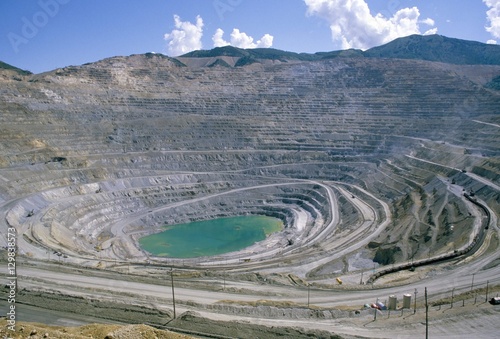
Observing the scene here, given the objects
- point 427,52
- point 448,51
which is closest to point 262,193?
point 427,52

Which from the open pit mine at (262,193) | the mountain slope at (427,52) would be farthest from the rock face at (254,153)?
the mountain slope at (427,52)

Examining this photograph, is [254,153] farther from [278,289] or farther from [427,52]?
[427,52]

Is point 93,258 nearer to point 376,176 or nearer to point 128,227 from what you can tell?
point 128,227

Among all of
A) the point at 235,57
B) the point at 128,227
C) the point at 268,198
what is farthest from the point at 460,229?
the point at 235,57

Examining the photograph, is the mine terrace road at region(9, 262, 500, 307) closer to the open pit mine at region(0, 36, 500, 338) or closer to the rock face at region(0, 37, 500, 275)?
the open pit mine at region(0, 36, 500, 338)

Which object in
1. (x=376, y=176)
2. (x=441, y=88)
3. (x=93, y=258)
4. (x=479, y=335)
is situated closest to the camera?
(x=479, y=335)

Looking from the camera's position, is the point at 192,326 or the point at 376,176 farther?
the point at 376,176

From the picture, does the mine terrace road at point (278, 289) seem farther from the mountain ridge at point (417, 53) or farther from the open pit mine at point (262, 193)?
the mountain ridge at point (417, 53)

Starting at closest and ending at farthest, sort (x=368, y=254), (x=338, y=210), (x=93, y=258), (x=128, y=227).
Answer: (x=93, y=258)
(x=368, y=254)
(x=128, y=227)
(x=338, y=210)
